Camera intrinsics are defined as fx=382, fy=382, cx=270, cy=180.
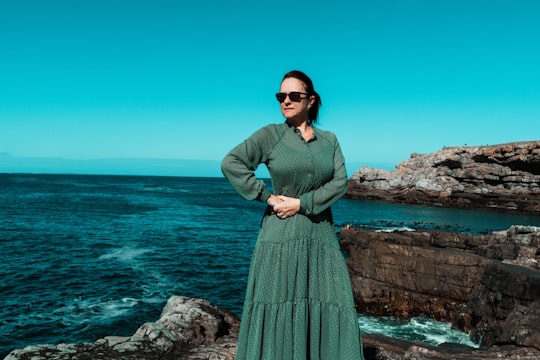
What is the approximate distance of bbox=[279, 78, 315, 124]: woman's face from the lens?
3607mm

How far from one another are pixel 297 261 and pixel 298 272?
0.11 m

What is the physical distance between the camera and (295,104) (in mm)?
3668

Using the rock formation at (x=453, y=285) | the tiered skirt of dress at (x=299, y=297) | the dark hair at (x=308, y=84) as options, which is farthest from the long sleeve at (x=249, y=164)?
the rock formation at (x=453, y=285)

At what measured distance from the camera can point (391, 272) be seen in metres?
20.0

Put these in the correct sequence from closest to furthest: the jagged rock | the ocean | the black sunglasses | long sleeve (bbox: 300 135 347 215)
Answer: long sleeve (bbox: 300 135 347 215) < the black sunglasses < the jagged rock < the ocean

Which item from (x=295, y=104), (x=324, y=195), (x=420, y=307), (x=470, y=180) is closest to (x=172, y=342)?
(x=324, y=195)

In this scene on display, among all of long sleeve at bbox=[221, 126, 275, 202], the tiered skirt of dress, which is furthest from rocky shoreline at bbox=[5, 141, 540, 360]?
long sleeve at bbox=[221, 126, 275, 202]

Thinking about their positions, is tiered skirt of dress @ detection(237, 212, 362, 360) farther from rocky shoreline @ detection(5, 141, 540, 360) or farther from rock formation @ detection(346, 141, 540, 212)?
rock formation @ detection(346, 141, 540, 212)

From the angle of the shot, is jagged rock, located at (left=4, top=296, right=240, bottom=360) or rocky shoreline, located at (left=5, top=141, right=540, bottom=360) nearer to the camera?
jagged rock, located at (left=4, top=296, right=240, bottom=360)

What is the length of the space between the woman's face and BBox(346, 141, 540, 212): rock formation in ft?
246

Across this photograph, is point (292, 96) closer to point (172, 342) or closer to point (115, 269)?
point (172, 342)

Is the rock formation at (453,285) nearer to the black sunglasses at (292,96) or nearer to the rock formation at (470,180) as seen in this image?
the black sunglasses at (292,96)

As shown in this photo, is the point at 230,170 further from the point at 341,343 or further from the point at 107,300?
the point at 107,300

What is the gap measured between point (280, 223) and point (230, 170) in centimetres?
73
